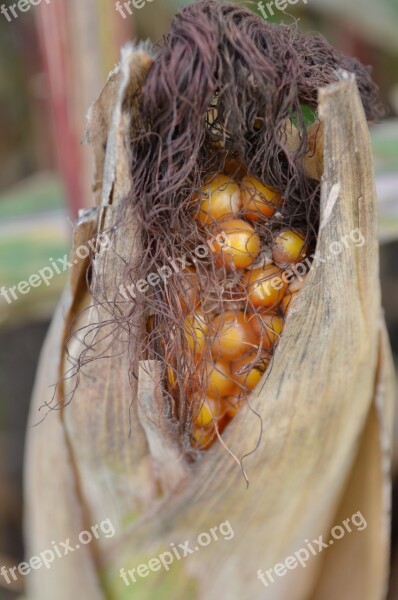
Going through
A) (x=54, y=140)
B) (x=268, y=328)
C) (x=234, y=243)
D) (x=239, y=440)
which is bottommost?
(x=239, y=440)

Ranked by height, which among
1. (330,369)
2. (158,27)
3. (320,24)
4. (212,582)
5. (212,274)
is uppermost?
(158,27)

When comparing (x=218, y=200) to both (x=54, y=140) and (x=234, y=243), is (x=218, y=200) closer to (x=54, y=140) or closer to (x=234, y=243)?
(x=234, y=243)

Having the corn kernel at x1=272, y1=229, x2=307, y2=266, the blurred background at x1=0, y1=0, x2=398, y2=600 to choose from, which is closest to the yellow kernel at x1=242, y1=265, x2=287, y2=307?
the corn kernel at x1=272, y1=229, x2=307, y2=266

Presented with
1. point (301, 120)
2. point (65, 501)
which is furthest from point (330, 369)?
point (65, 501)

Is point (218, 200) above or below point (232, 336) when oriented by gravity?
above

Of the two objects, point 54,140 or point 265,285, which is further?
point 54,140

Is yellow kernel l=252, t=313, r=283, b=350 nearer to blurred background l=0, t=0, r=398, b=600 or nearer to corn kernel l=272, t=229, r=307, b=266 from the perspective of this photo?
corn kernel l=272, t=229, r=307, b=266

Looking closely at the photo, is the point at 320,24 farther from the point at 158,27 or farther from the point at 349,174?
the point at 349,174

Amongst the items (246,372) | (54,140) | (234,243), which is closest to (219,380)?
(246,372)
